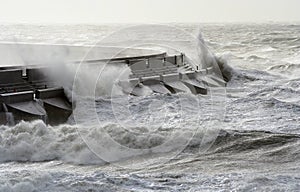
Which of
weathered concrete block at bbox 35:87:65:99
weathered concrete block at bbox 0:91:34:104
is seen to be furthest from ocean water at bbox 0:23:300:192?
weathered concrete block at bbox 0:91:34:104

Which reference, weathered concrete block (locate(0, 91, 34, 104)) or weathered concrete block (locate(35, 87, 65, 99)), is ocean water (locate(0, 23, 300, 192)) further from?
weathered concrete block (locate(0, 91, 34, 104))

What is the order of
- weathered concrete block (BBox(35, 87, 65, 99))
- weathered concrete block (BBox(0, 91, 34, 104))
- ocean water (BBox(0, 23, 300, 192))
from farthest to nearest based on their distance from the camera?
1. weathered concrete block (BBox(35, 87, 65, 99))
2. weathered concrete block (BBox(0, 91, 34, 104))
3. ocean water (BBox(0, 23, 300, 192))

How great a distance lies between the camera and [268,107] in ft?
40.6

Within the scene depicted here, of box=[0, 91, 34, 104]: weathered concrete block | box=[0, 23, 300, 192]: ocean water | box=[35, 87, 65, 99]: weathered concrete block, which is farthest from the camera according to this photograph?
box=[35, 87, 65, 99]: weathered concrete block

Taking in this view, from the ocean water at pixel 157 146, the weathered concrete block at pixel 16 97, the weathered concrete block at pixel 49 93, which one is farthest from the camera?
the weathered concrete block at pixel 49 93

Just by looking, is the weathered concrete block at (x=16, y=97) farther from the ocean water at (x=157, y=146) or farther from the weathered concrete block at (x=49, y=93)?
the ocean water at (x=157, y=146)

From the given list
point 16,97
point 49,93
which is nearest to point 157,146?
point 16,97

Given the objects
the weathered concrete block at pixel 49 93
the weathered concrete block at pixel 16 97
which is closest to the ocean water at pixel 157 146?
the weathered concrete block at pixel 49 93

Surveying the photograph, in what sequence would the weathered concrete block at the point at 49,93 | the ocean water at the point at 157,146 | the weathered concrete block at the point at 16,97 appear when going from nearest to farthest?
the ocean water at the point at 157,146, the weathered concrete block at the point at 16,97, the weathered concrete block at the point at 49,93

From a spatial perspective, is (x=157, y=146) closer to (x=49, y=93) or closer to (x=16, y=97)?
(x=16, y=97)

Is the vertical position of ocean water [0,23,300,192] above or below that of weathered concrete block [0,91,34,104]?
below

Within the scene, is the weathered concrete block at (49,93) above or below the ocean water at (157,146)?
above

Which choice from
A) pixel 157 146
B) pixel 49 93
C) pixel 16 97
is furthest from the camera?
pixel 49 93

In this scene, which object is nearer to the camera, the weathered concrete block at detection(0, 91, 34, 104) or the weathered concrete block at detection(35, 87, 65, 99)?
the weathered concrete block at detection(0, 91, 34, 104)
